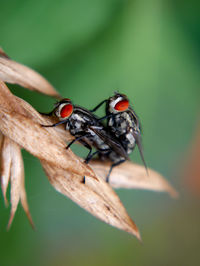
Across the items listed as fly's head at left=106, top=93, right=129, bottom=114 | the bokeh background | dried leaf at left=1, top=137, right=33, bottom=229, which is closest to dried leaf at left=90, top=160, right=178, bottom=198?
the bokeh background

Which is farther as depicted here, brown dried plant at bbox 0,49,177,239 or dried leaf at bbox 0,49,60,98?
dried leaf at bbox 0,49,60,98

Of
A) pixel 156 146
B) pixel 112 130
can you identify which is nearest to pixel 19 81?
pixel 112 130

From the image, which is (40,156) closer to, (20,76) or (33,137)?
(33,137)

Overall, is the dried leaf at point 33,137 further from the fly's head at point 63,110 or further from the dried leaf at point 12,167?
the fly's head at point 63,110

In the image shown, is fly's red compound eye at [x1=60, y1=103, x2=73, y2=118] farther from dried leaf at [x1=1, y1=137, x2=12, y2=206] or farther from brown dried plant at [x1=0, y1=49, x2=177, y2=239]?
dried leaf at [x1=1, y1=137, x2=12, y2=206]

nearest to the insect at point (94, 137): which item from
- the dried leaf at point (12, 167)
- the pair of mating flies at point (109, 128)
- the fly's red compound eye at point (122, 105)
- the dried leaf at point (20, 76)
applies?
the pair of mating flies at point (109, 128)

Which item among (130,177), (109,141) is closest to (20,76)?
(109,141)

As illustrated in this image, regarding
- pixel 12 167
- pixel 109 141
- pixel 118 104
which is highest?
pixel 118 104
